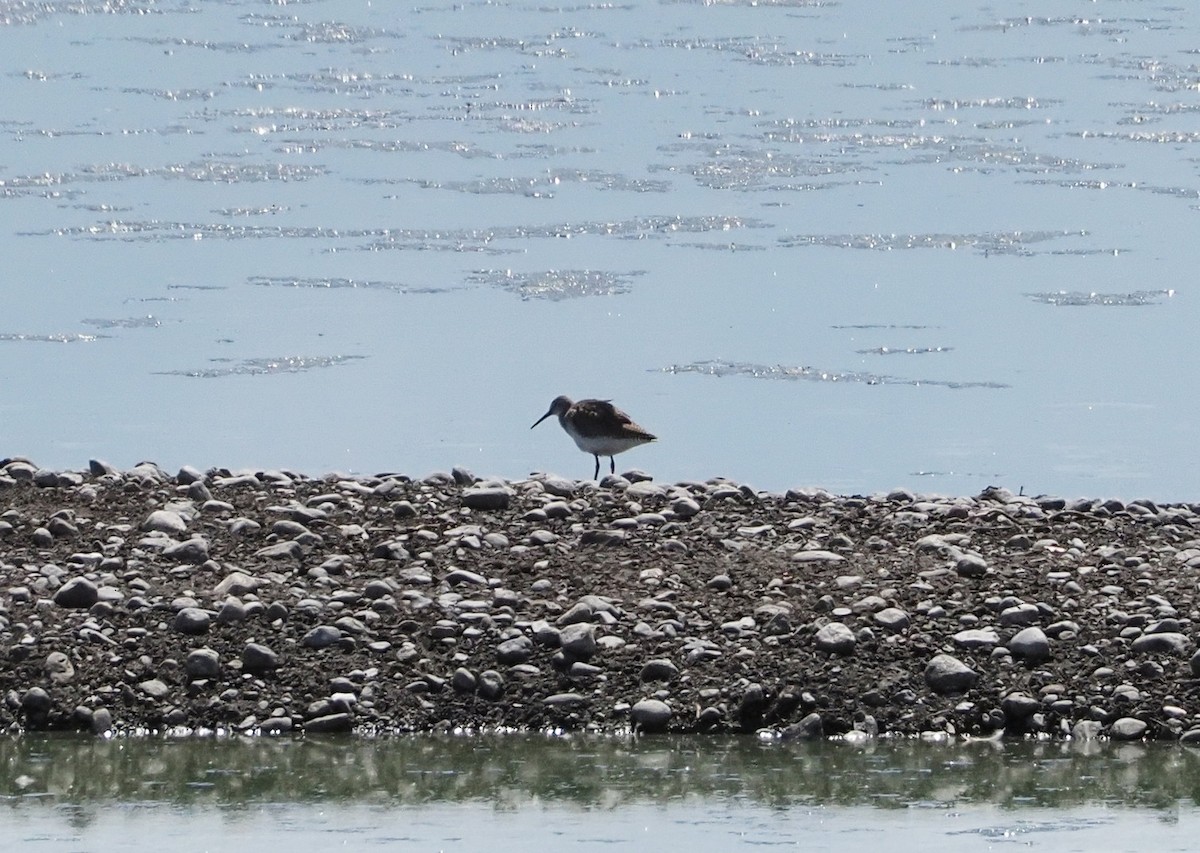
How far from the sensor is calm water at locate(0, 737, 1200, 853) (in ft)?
25.7

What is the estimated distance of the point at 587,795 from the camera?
8.37 m

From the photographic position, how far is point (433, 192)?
829 inches

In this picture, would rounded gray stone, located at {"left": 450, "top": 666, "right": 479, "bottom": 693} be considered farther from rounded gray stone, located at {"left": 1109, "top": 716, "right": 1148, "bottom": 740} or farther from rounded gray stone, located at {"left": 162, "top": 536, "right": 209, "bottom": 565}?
rounded gray stone, located at {"left": 1109, "top": 716, "right": 1148, "bottom": 740}

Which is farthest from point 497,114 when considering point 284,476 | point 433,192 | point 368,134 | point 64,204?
point 284,476

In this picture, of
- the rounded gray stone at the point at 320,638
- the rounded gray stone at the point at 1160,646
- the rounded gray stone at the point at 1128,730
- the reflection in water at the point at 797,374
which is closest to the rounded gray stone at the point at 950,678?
the rounded gray stone at the point at 1128,730

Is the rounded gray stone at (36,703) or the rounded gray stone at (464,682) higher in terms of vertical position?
the rounded gray stone at (464,682)

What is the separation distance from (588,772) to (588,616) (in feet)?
4.04

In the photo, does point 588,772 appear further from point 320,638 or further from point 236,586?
point 236,586

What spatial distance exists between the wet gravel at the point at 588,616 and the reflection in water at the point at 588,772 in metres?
0.16

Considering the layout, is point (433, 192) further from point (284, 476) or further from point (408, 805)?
point (408, 805)

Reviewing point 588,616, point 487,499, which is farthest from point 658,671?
point 487,499

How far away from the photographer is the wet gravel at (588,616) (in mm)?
9234

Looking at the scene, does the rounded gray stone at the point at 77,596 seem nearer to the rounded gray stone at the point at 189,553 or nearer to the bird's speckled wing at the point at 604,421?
the rounded gray stone at the point at 189,553

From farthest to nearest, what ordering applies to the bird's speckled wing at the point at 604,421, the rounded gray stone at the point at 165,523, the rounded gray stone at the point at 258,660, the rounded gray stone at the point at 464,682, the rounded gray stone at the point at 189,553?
the bird's speckled wing at the point at 604,421, the rounded gray stone at the point at 165,523, the rounded gray stone at the point at 189,553, the rounded gray stone at the point at 258,660, the rounded gray stone at the point at 464,682
